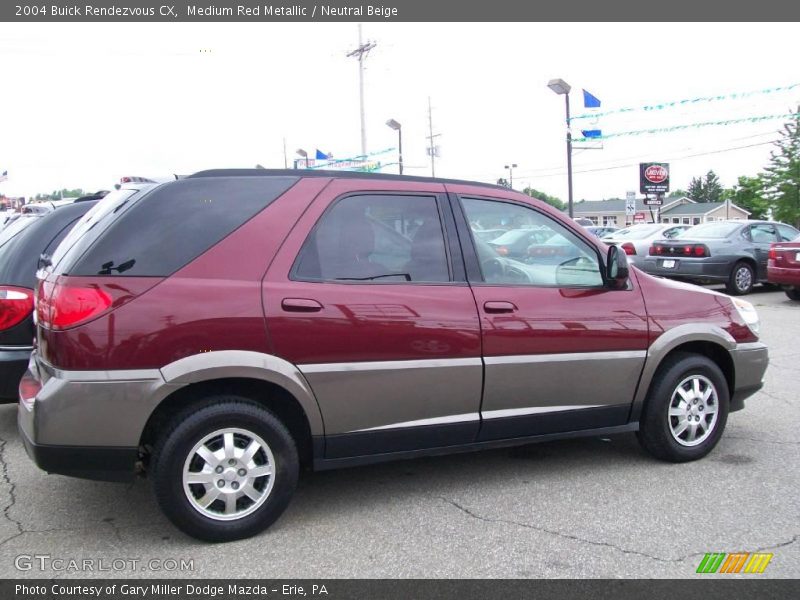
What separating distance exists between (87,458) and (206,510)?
602mm

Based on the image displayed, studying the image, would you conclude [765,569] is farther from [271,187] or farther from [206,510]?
[271,187]

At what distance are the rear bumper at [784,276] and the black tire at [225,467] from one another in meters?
11.0

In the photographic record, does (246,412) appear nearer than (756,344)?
Yes

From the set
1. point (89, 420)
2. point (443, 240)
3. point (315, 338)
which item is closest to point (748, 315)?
point (443, 240)

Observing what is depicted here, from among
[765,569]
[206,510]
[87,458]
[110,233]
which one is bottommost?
[765,569]

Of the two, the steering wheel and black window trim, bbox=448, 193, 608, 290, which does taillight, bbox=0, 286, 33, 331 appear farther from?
the steering wheel

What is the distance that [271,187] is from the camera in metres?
3.51

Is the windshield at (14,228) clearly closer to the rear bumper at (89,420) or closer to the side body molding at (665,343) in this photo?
the rear bumper at (89,420)

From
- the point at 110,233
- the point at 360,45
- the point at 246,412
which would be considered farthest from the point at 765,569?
the point at 360,45

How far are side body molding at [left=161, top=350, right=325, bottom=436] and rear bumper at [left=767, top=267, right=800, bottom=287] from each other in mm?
10851

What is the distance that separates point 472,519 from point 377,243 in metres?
A: 1.57

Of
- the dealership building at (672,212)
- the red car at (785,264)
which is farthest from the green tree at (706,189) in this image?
the red car at (785,264)

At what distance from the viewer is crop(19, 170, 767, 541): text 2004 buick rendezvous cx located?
10.2 feet

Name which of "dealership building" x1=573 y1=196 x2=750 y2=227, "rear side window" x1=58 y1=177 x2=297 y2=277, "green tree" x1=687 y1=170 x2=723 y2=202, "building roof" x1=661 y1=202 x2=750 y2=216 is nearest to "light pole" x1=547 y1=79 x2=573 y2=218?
"rear side window" x1=58 y1=177 x2=297 y2=277
